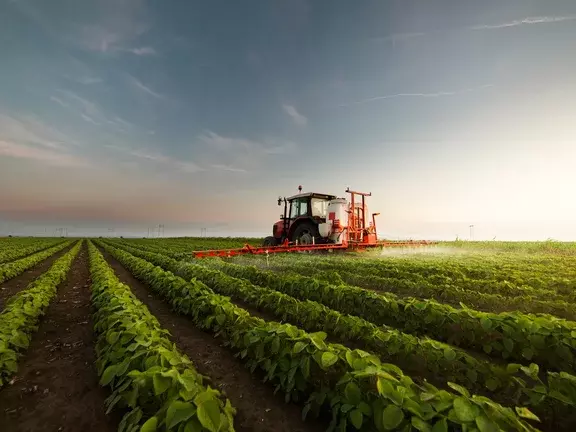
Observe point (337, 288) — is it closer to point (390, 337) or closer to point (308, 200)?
point (390, 337)

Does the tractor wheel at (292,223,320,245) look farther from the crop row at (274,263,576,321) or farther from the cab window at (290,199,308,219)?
the crop row at (274,263,576,321)

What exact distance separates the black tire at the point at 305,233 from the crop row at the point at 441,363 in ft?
34.8

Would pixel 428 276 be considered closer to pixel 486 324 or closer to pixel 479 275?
pixel 479 275

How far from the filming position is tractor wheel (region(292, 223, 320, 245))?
56.6 ft

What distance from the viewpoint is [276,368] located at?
13.0 ft

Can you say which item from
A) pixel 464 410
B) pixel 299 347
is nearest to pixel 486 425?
pixel 464 410

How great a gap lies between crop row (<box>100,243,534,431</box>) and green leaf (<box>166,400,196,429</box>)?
130 cm

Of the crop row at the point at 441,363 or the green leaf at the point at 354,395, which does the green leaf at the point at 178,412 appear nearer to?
the green leaf at the point at 354,395

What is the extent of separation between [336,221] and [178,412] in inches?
583

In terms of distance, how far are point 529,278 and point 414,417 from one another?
936 centimetres

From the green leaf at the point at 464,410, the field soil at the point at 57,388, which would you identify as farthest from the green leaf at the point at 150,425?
the green leaf at the point at 464,410

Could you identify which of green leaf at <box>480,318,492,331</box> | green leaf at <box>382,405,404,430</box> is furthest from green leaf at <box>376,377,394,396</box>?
green leaf at <box>480,318,492,331</box>

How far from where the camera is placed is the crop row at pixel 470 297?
22.2 ft

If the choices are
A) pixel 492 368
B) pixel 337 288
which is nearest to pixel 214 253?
pixel 337 288
